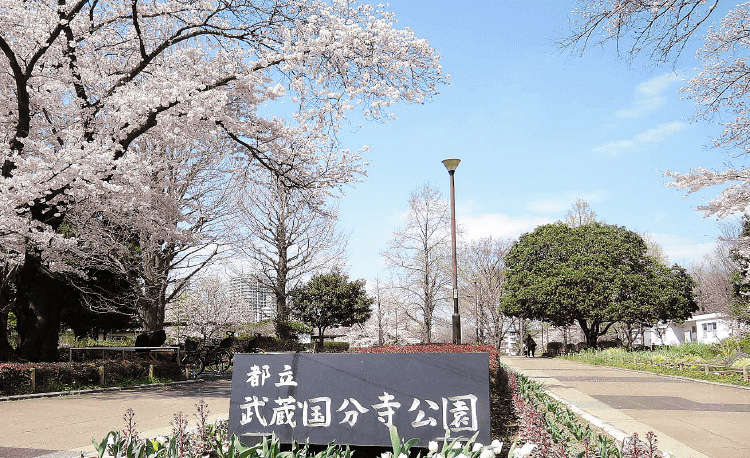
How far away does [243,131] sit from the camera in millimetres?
14734

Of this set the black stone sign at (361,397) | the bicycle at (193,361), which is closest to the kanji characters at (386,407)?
the black stone sign at (361,397)

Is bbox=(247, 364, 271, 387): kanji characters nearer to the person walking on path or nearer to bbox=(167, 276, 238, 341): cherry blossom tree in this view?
bbox=(167, 276, 238, 341): cherry blossom tree

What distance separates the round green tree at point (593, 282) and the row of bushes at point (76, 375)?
2515 centimetres

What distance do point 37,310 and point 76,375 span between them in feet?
9.02

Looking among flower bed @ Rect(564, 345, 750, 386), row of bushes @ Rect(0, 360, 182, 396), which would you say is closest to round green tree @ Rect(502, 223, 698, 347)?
flower bed @ Rect(564, 345, 750, 386)

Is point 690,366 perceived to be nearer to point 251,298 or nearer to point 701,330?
point 251,298

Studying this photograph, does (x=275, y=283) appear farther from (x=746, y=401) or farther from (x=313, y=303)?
(x=746, y=401)

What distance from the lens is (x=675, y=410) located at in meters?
9.38

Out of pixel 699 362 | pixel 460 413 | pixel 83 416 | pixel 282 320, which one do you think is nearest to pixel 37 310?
pixel 83 416

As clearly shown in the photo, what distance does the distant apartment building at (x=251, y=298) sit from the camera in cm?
2900

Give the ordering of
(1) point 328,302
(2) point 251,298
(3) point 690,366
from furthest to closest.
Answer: (2) point 251,298
(1) point 328,302
(3) point 690,366

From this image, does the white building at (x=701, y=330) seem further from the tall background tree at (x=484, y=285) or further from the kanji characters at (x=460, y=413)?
the kanji characters at (x=460, y=413)

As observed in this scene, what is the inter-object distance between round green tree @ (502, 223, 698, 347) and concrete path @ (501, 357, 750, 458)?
19082mm

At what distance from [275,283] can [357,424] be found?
954 inches
